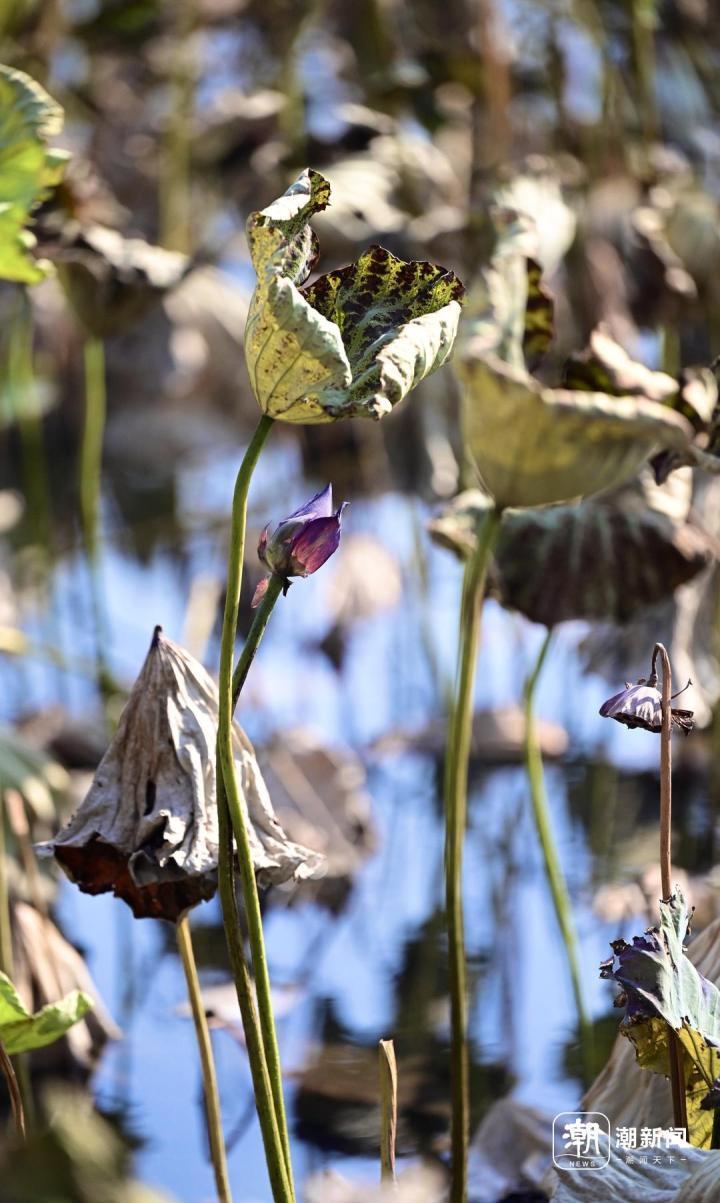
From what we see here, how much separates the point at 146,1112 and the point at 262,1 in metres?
1.61

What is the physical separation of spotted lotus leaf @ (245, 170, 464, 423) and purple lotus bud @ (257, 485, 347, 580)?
0.03 m

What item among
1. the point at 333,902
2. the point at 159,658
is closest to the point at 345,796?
the point at 333,902

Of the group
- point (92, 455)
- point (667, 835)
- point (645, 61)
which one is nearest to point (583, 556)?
point (667, 835)

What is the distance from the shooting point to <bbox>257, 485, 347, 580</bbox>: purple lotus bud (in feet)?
1.23

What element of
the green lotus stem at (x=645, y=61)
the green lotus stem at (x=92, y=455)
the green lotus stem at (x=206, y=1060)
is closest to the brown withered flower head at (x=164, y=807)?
the green lotus stem at (x=206, y=1060)

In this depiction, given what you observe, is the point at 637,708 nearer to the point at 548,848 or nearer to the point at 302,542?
the point at 302,542

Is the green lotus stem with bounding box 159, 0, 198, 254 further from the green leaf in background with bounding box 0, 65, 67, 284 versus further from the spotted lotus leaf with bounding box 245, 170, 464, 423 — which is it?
the spotted lotus leaf with bounding box 245, 170, 464, 423

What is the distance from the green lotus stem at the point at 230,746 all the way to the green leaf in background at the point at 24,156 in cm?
25

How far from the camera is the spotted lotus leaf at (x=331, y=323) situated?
1.20ft

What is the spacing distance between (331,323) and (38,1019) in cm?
24

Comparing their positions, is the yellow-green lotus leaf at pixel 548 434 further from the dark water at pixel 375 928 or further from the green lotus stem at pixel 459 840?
the dark water at pixel 375 928

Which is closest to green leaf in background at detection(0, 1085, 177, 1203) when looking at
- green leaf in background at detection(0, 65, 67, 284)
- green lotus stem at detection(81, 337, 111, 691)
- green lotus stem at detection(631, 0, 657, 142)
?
green leaf in background at detection(0, 65, 67, 284)

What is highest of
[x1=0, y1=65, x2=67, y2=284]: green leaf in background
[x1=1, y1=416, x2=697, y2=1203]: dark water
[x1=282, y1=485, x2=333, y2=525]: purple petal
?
[x1=0, y1=65, x2=67, y2=284]: green leaf in background

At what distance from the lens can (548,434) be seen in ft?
1.35
